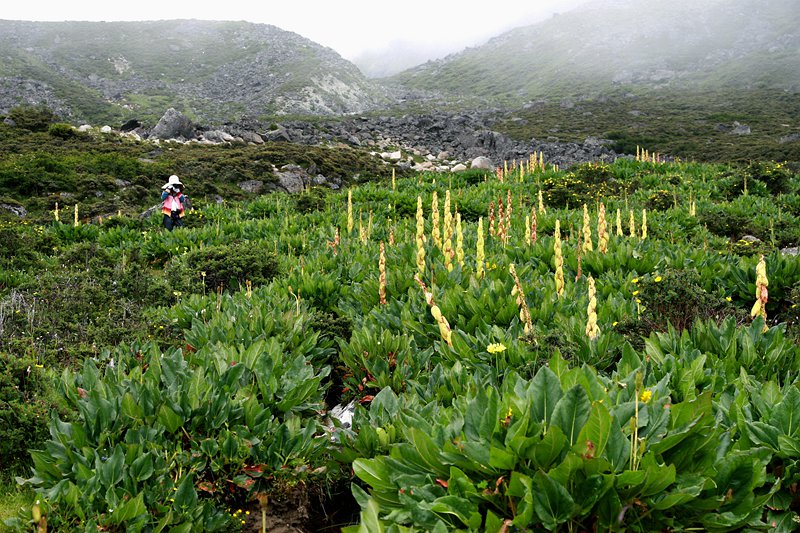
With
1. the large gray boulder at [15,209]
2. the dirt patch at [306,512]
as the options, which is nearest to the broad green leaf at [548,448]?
the dirt patch at [306,512]

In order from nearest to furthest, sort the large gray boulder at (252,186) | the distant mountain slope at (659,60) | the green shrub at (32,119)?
the large gray boulder at (252,186) < the green shrub at (32,119) < the distant mountain slope at (659,60)

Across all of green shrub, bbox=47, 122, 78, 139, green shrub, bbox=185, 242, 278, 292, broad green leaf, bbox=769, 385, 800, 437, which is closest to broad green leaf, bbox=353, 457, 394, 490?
broad green leaf, bbox=769, 385, 800, 437

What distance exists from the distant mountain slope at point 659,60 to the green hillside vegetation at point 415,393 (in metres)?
118

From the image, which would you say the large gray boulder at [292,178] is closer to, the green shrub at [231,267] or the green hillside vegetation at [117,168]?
the green hillside vegetation at [117,168]

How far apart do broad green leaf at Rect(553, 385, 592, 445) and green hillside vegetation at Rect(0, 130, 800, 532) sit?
0.01 metres

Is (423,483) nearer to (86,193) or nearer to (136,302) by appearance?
(136,302)

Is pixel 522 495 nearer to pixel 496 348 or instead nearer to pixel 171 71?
pixel 496 348

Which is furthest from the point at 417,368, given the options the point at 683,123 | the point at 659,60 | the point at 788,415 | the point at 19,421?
the point at 659,60

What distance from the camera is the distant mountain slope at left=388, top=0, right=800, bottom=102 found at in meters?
122

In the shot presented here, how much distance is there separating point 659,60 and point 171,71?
133862 millimetres

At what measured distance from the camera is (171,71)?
122 meters

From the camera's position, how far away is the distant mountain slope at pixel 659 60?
122312 millimetres

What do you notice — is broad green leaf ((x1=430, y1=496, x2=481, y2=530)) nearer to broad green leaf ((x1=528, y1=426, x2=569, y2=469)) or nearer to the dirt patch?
broad green leaf ((x1=528, y1=426, x2=569, y2=469))

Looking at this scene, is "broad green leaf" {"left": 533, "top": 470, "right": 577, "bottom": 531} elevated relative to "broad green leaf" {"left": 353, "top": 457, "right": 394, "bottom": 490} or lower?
elevated
